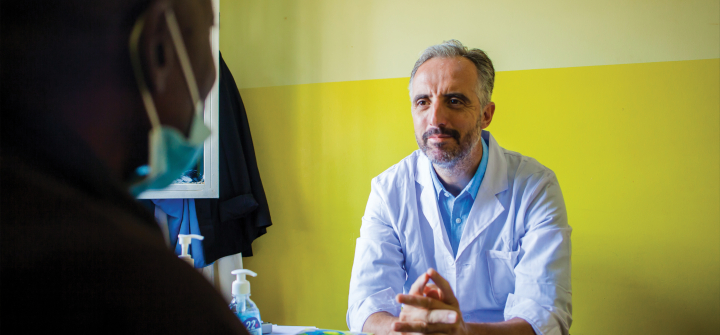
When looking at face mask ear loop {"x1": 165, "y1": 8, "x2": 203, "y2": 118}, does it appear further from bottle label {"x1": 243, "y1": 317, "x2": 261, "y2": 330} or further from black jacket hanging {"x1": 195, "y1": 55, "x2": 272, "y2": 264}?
black jacket hanging {"x1": 195, "y1": 55, "x2": 272, "y2": 264}

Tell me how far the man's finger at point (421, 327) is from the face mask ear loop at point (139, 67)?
2.13 ft

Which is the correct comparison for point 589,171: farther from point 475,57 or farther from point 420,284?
point 420,284

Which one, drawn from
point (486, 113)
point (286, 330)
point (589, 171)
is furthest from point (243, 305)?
point (589, 171)

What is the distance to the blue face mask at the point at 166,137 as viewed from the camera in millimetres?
345

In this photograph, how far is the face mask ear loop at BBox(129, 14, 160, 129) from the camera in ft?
1.10

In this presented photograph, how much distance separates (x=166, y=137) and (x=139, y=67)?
0.25 ft

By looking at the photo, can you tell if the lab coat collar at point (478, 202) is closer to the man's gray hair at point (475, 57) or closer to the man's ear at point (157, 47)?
the man's gray hair at point (475, 57)

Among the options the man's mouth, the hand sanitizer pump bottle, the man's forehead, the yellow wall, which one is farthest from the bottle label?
the yellow wall

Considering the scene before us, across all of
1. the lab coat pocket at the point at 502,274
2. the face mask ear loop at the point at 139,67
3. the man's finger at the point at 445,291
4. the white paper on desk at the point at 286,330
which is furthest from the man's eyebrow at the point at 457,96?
the face mask ear loop at the point at 139,67

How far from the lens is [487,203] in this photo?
4.25ft

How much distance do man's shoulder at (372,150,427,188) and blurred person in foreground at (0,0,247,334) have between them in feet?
3.69

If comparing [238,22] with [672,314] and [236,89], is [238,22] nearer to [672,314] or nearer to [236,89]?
[236,89]

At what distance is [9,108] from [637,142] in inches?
81.5

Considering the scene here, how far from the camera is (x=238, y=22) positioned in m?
2.30
